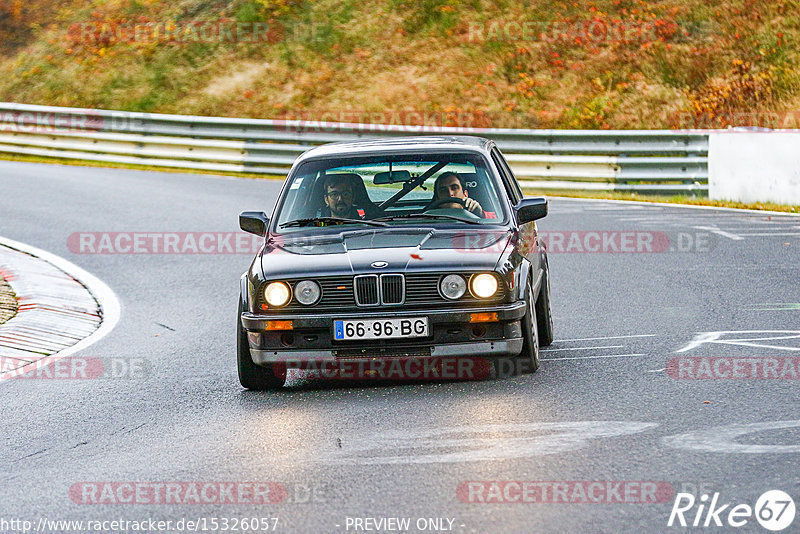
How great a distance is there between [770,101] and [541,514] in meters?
23.9

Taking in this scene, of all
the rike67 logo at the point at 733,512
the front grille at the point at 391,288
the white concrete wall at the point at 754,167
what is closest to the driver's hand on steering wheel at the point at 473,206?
the front grille at the point at 391,288

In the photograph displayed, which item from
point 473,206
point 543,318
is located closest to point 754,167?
point 543,318

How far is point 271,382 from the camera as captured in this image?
7.98 meters

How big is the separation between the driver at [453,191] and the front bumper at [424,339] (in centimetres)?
121

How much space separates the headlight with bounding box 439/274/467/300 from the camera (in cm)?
745

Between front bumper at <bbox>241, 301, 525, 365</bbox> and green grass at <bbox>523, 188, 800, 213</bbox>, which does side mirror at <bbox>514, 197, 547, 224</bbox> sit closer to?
front bumper at <bbox>241, 301, 525, 365</bbox>

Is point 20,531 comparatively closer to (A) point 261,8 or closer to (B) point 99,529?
(B) point 99,529

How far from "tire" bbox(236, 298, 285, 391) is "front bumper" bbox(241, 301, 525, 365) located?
16.1 inches

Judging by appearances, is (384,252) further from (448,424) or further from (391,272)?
(448,424)

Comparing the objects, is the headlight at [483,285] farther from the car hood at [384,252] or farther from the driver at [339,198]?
the driver at [339,198]

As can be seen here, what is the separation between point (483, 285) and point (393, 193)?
4.84 feet

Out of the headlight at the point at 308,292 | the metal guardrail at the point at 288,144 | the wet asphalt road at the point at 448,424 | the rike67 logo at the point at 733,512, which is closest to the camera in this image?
the rike67 logo at the point at 733,512

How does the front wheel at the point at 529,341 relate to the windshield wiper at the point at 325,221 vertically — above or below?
below

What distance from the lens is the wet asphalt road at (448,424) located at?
5.31 meters
